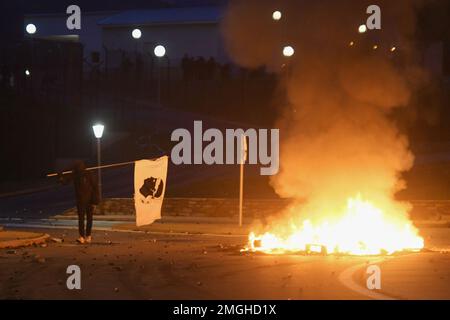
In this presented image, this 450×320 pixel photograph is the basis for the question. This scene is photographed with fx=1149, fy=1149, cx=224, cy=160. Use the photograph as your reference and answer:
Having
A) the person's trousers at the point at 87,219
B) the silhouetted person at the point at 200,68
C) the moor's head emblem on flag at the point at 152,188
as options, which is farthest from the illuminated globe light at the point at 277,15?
the silhouetted person at the point at 200,68

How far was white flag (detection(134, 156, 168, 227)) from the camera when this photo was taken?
2739cm

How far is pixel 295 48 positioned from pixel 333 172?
11.6ft

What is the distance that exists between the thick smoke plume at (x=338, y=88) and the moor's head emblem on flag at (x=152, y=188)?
3.11 meters

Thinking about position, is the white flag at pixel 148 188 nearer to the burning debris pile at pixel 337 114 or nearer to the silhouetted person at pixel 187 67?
the burning debris pile at pixel 337 114

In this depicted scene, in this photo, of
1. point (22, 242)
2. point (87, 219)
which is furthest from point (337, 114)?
point (22, 242)

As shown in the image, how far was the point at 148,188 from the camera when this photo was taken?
91.1 feet

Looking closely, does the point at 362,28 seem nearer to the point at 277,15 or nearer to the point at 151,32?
the point at 277,15

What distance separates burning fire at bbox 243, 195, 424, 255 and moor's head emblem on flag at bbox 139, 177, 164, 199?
4.45 metres

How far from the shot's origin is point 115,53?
62.3 meters

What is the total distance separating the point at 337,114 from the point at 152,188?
17.2 ft

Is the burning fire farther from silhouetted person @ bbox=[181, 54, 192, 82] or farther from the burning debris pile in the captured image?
silhouetted person @ bbox=[181, 54, 192, 82]

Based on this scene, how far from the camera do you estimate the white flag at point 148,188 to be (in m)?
27.4

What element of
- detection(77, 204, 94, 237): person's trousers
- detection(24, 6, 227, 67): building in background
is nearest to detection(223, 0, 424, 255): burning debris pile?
detection(77, 204, 94, 237): person's trousers

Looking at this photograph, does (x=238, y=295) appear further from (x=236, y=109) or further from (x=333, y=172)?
(x=236, y=109)
